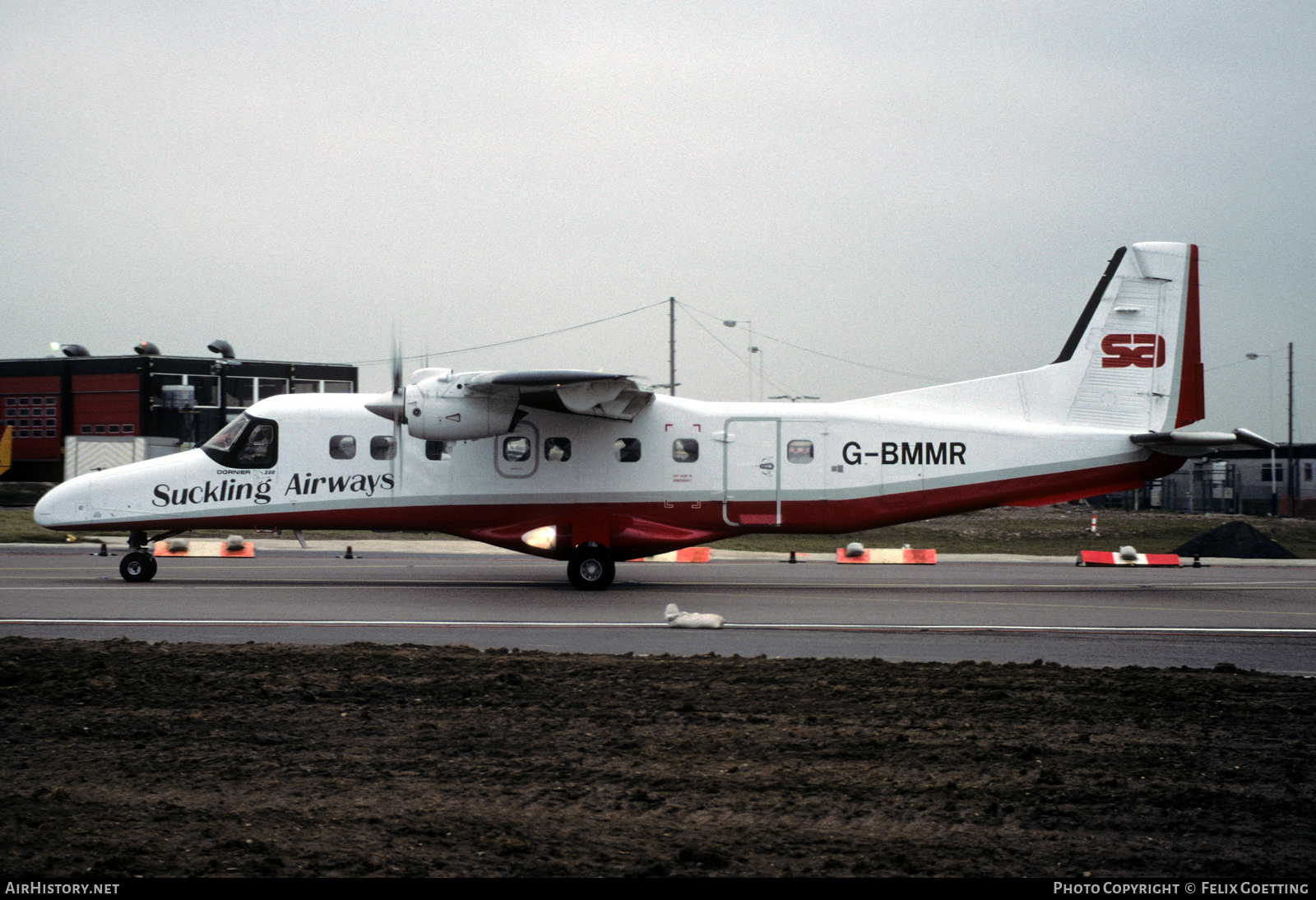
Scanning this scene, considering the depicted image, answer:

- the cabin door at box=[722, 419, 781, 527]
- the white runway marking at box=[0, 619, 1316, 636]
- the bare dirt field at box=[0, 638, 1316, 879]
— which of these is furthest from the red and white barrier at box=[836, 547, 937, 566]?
the bare dirt field at box=[0, 638, 1316, 879]

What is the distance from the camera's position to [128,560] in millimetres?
16469

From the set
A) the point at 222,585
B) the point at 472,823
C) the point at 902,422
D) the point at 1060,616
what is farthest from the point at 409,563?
the point at 472,823

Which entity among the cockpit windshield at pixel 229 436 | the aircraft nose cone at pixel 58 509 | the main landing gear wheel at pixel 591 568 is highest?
the cockpit windshield at pixel 229 436

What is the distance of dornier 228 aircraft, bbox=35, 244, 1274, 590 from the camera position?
656 inches

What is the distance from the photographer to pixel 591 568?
16219 millimetres

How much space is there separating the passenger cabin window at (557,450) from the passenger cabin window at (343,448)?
3.24 m

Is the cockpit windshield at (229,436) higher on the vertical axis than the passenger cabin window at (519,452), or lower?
higher

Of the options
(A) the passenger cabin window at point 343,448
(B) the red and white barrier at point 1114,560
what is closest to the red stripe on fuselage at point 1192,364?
(B) the red and white barrier at point 1114,560

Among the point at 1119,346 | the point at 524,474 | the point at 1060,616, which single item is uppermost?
the point at 1119,346

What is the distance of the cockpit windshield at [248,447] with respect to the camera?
1681 centimetres

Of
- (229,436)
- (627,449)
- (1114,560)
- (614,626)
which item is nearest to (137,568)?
(229,436)

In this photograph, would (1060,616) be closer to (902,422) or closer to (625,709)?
(902,422)

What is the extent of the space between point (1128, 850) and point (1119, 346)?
14965mm

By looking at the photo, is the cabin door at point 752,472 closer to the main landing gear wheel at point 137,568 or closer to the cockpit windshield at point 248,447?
the cockpit windshield at point 248,447
